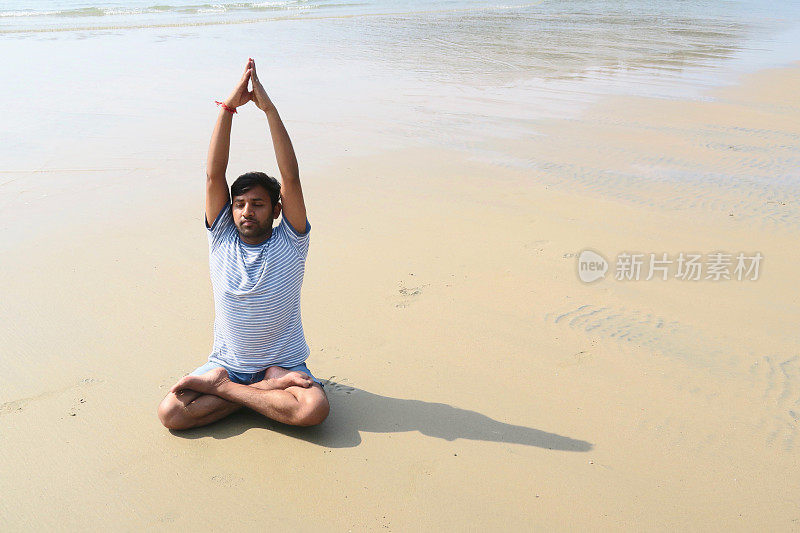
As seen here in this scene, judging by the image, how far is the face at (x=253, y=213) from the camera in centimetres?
307

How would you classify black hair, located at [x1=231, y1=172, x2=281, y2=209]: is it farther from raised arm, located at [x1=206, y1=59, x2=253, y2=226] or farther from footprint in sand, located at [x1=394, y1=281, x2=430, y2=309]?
footprint in sand, located at [x1=394, y1=281, x2=430, y2=309]

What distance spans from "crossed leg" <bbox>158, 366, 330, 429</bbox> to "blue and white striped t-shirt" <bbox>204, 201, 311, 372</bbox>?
0.46ft

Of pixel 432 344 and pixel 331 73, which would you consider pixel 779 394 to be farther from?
pixel 331 73

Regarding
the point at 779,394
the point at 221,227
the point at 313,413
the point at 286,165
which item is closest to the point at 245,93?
the point at 286,165

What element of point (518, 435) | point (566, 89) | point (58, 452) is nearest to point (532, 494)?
point (518, 435)

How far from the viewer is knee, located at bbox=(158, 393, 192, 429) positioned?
300cm

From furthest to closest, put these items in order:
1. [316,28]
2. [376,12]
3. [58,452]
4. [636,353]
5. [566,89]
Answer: [376,12] → [316,28] → [566,89] → [636,353] → [58,452]

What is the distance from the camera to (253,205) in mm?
3086

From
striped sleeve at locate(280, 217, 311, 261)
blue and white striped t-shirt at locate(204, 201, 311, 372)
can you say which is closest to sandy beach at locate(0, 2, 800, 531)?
blue and white striped t-shirt at locate(204, 201, 311, 372)

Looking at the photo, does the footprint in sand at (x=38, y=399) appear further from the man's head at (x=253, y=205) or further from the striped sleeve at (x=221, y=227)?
the man's head at (x=253, y=205)

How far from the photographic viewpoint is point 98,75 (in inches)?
424

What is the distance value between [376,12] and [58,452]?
22.9 m

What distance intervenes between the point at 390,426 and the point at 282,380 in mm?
523

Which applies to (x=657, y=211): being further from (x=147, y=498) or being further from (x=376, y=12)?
(x=376, y=12)
